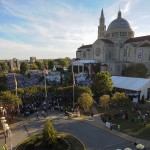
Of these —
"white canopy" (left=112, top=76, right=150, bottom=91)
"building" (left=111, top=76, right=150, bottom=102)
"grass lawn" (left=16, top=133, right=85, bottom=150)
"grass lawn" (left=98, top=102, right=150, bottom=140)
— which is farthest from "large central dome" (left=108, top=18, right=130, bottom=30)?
"grass lawn" (left=16, top=133, right=85, bottom=150)

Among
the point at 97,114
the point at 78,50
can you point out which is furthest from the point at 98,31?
the point at 97,114

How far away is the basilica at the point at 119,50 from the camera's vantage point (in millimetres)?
79125

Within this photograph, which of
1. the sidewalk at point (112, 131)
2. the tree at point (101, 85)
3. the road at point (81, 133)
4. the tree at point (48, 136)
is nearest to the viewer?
the tree at point (48, 136)

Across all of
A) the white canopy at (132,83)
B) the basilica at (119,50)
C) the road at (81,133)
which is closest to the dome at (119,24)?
the basilica at (119,50)

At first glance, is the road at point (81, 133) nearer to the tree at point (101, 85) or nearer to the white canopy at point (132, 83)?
the tree at point (101, 85)

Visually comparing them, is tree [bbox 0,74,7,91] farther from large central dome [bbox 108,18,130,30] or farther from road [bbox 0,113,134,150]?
large central dome [bbox 108,18,130,30]

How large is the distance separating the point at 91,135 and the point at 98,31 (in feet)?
312

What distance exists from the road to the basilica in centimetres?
4956

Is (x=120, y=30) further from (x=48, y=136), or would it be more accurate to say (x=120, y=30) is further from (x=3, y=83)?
(x=48, y=136)

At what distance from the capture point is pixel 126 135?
77.4 feet

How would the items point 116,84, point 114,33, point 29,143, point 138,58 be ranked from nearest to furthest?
point 29,143, point 116,84, point 138,58, point 114,33

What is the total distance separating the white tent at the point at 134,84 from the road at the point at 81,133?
18.1m

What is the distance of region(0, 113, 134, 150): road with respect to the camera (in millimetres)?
21312

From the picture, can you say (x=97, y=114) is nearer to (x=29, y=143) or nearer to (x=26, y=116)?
(x=26, y=116)
